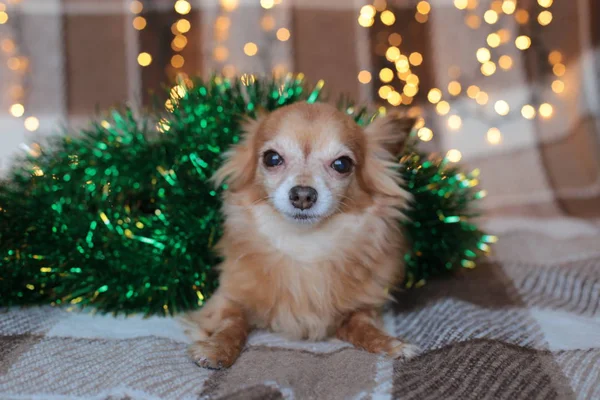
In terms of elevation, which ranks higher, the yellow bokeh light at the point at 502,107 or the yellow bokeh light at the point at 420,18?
the yellow bokeh light at the point at 420,18

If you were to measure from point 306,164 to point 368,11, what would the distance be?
1269mm

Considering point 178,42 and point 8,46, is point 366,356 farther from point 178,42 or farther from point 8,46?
point 8,46

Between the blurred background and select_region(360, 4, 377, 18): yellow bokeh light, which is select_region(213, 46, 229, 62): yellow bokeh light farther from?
select_region(360, 4, 377, 18): yellow bokeh light

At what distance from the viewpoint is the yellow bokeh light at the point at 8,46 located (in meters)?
2.09

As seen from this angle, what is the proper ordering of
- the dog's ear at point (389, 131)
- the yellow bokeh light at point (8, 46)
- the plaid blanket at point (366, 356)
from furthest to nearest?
the yellow bokeh light at point (8, 46) < the dog's ear at point (389, 131) < the plaid blanket at point (366, 356)

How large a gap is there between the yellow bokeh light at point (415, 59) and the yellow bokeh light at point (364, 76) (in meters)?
0.16

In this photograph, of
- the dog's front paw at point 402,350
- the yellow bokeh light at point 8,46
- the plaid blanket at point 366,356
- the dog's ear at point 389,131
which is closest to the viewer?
the plaid blanket at point 366,356

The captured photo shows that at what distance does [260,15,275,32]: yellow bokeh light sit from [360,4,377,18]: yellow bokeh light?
34 centimetres

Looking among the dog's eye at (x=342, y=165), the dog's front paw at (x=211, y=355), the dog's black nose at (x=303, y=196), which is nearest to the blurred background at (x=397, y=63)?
the dog's eye at (x=342, y=165)

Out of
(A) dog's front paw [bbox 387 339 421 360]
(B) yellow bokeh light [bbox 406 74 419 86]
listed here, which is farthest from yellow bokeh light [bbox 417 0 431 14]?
A: (A) dog's front paw [bbox 387 339 421 360]

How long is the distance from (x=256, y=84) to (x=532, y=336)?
74 centimetres

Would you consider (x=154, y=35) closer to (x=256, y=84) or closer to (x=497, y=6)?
(x=256, y=84)

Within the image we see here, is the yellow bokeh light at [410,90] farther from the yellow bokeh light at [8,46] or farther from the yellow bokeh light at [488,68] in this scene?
the yellow bokeh light at [8,46]

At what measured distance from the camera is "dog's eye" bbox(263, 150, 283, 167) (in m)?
1.14
